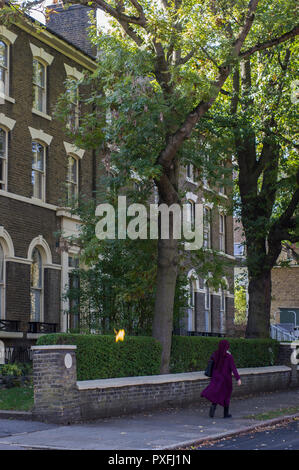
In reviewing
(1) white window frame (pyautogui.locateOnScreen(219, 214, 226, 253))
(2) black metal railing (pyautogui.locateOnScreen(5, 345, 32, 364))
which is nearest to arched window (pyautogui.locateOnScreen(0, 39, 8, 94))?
(2) black metal railing (pyautogui.locateOnScreen(5, 345, 32, 364))

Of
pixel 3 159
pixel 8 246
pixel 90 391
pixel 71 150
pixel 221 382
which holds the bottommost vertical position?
pixel 90 391

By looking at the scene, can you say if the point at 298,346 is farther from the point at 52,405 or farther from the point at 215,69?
the point at 52,405

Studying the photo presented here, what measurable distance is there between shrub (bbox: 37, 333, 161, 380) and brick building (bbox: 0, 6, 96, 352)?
5778mm

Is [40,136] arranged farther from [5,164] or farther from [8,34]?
[8,34]

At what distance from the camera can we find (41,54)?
25047mm

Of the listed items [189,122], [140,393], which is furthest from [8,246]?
[140,393]

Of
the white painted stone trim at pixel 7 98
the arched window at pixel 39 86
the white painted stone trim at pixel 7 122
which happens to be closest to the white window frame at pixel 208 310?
→ the arched window at pixel 39 86

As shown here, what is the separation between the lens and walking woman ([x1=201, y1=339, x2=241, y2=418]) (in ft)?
49.6

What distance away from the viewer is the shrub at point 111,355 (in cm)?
1479

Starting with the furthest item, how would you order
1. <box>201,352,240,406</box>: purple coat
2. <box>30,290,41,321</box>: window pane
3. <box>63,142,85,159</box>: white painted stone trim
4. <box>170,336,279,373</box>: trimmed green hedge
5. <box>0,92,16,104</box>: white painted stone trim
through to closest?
<box>63,142,85,159</box>: white painted stone trim → <box>30,290,41,321</box>: window pane → <box>0,92,16,104</box>: white painted stone trim → <box>170,336,279,373</box>: trimmed green hedge → <box>201,352,240,406</box>: purple coat

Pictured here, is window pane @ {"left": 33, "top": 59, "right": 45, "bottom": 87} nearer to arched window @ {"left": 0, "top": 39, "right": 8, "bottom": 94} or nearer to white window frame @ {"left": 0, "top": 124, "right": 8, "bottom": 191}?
arched window @ {"left": 0, "top": 39, "right": 8, "bottom": 94}

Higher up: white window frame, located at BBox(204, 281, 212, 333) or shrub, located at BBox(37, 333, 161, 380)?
white window frame, located at BBox(204, 281, 212, 333)

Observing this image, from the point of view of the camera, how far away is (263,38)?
70.1 ft

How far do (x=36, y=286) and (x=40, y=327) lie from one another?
1.37 metres
